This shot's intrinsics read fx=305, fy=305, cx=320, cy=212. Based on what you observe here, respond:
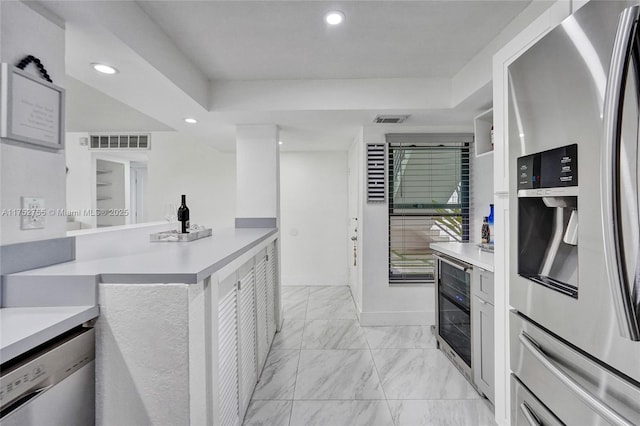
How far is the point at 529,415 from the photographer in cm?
125

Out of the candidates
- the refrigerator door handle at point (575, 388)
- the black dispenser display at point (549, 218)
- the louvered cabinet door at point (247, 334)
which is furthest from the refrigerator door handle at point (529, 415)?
the louvered cabinet door at point (247, 334)

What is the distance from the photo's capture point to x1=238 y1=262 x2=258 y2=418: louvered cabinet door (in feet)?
5.70

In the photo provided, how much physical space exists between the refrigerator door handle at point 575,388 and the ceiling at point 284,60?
5.70 ft

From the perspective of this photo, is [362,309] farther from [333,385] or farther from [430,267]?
[333,385]

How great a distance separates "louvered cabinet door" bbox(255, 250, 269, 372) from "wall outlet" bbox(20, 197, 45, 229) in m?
1.20

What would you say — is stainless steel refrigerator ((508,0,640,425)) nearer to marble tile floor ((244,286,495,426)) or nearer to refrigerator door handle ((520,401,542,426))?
refrigerator door handle ((520,401,542,426))

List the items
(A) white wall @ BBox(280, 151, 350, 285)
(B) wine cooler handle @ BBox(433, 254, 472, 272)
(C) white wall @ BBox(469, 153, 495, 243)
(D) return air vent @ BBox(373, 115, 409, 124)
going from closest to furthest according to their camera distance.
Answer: (B) wine cooler handle @ BBox(433, 254, 472, 272) → (D) return air vent @ BBox(373, 115, 409, 124) → (C) white wall @ BBox(469, 153, 495, 243) → (A) white wall @ BBox(280, 151, 350, 285)

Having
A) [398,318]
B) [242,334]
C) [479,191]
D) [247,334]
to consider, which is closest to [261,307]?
[247,334]

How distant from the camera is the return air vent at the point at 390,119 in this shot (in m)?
2.90

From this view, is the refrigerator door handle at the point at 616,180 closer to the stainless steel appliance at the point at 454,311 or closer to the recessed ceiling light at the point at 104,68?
the stainless steel appliance at the point at 454,311

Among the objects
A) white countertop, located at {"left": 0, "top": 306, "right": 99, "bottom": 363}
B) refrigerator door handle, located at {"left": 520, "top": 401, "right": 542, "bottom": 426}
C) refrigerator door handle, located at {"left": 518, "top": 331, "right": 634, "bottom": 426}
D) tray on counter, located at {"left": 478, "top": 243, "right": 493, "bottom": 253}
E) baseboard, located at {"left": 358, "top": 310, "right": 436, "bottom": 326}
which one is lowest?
baseboard, located at {"left": 358, "top": 310, "right": 436, "bottom": 326}

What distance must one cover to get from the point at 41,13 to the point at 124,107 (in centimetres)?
199

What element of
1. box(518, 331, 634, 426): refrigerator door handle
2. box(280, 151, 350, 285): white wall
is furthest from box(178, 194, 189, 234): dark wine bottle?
box(280, 151, 350, 285): white wall

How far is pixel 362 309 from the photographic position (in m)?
3.30
